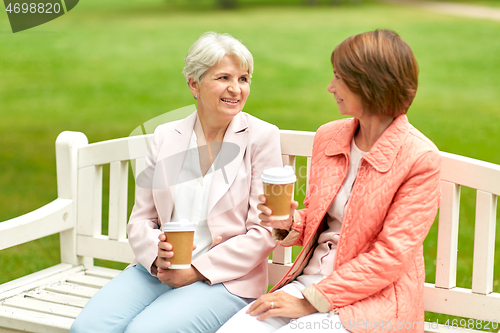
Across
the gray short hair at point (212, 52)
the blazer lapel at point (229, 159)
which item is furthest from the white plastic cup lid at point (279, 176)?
the gray short hair at point (212, 52)

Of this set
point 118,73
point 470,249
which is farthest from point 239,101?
point 118,73

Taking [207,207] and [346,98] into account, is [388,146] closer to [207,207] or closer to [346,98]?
[346,98]

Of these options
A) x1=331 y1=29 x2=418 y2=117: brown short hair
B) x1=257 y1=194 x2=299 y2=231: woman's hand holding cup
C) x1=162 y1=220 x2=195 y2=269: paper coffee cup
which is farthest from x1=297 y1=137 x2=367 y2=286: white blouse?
x1=162 y1=220 x2=195 y2=269: paper coffee cup

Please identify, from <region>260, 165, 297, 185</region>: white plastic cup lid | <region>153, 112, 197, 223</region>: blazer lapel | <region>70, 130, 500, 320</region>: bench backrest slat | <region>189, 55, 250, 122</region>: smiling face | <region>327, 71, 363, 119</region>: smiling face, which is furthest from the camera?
<region>153, 112, 197, 223</region>: blazer lapel

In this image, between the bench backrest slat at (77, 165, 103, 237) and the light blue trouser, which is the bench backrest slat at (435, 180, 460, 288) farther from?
the bench backrest slat at (77, 165, 103, 237)

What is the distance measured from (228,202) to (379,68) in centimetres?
96

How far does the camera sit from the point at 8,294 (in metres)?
3.29

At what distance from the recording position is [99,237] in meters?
3.63

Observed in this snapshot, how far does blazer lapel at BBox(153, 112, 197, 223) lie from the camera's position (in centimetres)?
290

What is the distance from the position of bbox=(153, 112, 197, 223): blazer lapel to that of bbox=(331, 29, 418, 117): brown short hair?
940 millimetres

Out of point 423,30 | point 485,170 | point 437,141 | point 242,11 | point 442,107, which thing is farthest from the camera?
point 242,11

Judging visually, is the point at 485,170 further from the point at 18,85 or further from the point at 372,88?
the point at 18,85

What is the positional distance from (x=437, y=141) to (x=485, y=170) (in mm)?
8246

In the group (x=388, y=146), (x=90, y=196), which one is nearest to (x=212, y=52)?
(x=388, y=146)
